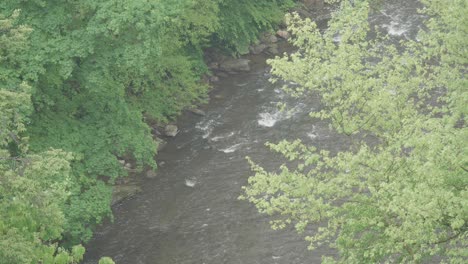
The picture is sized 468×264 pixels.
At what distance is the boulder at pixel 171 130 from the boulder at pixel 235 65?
8058 mm

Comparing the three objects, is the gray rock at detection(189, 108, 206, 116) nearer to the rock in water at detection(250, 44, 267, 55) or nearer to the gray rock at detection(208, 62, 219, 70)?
the gray rock at detection(208, 62, 219, 70)

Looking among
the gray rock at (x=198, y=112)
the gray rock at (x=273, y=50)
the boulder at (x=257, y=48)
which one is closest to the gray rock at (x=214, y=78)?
the gray rock at (x=198, y=112)

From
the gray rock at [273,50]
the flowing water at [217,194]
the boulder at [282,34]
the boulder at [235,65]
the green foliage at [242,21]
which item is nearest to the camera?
the flowing water at [217,194]

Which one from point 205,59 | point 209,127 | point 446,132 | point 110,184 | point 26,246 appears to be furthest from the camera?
point 205,59

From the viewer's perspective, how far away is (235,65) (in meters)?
42.6

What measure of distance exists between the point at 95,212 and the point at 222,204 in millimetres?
5977

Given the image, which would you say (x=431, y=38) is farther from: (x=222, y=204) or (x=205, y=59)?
(x=205, y=59)

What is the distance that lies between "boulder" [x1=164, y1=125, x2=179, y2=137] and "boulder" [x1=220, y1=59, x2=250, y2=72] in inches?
317

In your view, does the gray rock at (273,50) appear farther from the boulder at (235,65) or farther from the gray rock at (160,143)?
the gray rock at (160,143)

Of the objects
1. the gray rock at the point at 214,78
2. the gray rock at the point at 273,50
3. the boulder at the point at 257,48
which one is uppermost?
the boulder at the point at 257,48

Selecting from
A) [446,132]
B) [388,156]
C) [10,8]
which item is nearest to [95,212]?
[10,8]

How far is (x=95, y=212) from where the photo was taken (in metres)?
26.2

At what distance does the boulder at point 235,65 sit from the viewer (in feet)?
139

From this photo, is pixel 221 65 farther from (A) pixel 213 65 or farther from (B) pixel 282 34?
(B) pixel 282 34
